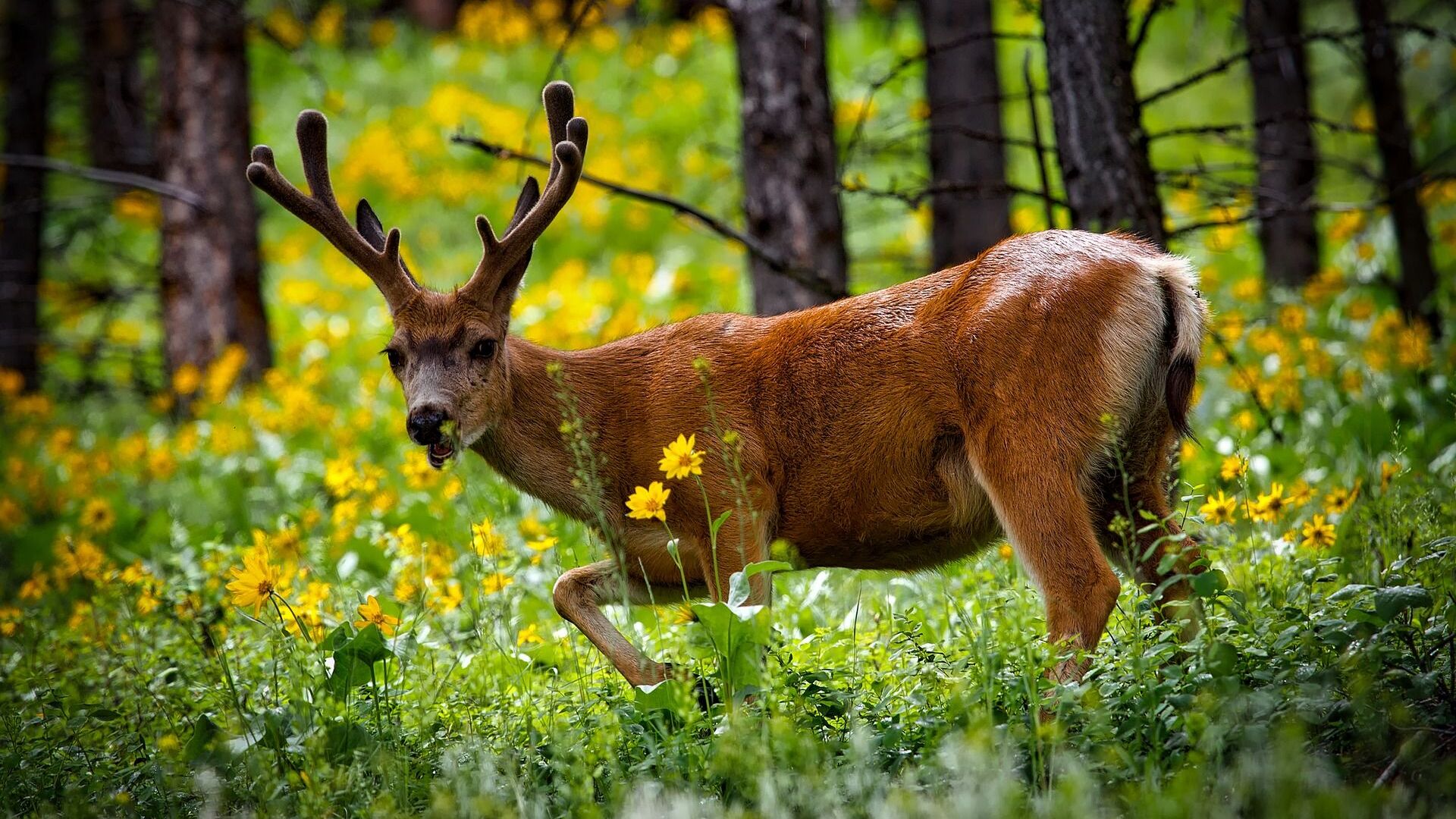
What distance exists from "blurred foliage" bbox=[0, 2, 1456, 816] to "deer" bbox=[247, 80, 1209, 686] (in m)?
0.25

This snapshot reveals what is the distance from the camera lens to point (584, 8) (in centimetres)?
691

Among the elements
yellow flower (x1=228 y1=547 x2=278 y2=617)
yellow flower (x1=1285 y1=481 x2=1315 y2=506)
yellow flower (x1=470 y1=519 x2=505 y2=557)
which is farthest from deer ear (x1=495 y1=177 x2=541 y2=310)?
yellow flower (x1=1285 y1=481 x2=1315 y2=506)

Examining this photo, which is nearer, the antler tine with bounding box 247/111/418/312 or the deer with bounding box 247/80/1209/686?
the deer with bounding box 247/80/1209/686

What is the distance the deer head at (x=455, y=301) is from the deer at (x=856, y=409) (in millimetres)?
11

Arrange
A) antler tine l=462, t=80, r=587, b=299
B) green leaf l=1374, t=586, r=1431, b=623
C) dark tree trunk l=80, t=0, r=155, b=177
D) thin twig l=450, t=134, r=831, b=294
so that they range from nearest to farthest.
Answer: green leaf l=1374, t=586, r=1431, b=623 → antler tine l=462, t=80, r=587, b=299 → thin twig l=450, t=134, r=831, b=294 → dark tree trunk l=80, t=0, r=155, b=177

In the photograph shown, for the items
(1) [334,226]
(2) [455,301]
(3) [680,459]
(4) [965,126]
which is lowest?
(3) [680,459]

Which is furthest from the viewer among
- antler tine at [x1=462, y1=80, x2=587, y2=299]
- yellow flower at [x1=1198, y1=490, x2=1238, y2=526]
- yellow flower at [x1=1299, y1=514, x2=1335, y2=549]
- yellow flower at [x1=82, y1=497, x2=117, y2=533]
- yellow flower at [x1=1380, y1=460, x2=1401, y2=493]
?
yellow flower at [x1=82, y1=497, x2=117, y2=533]

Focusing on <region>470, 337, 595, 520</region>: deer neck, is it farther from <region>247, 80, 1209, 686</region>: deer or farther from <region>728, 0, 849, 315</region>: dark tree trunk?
<region>728, 0, 849, 315</region>: dark tree trunk

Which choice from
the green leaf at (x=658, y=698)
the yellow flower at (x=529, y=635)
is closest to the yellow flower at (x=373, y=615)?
the yellow flower at (x=529, y=635)

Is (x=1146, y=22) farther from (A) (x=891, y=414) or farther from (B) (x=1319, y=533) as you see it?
(B) (x=1319, y=533)

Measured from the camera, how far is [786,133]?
7305 mm

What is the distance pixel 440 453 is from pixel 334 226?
1.15 meters

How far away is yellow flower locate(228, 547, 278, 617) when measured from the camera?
443cm

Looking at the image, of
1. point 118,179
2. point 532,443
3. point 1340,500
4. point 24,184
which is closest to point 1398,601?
point 1340,500
